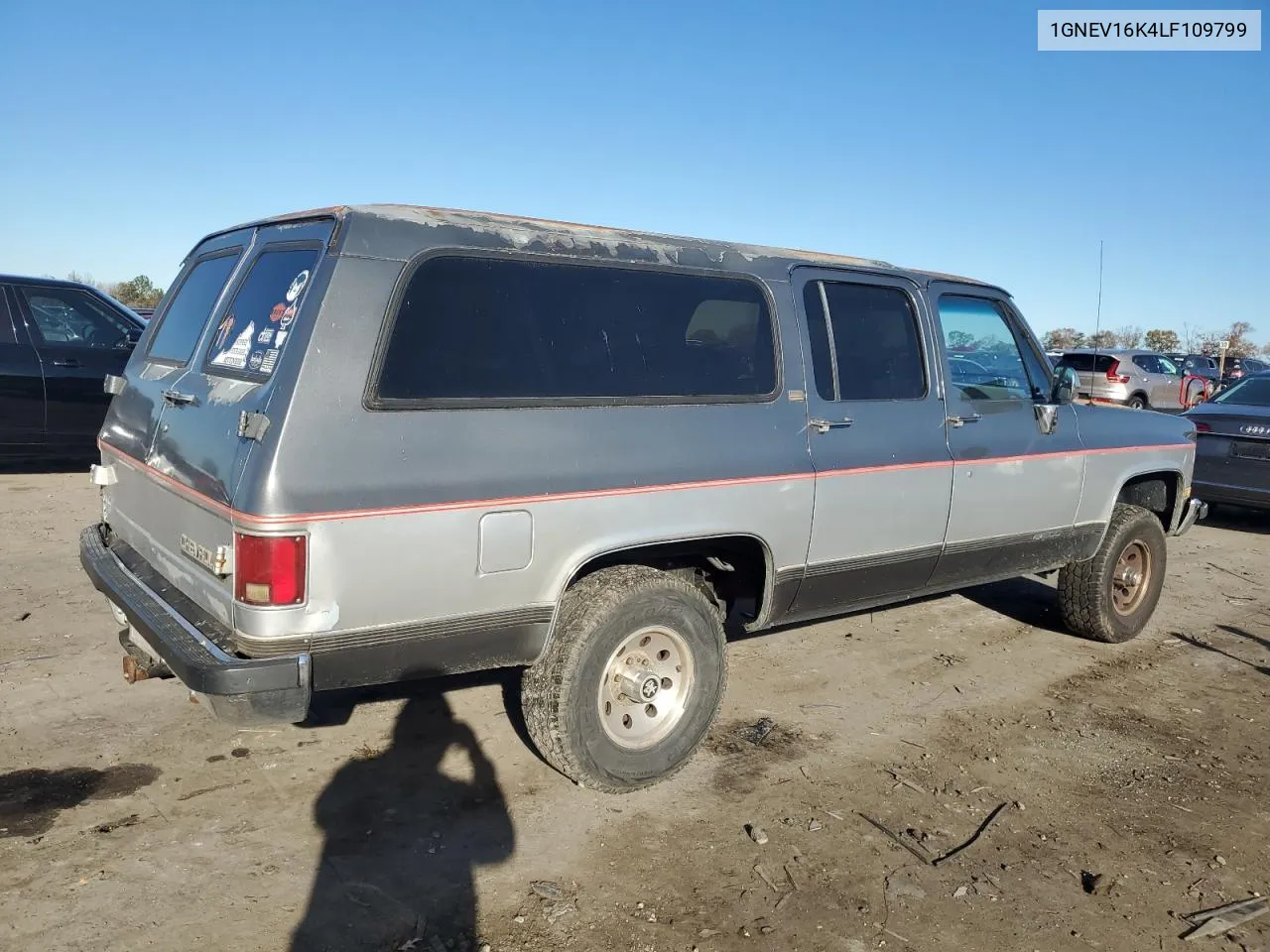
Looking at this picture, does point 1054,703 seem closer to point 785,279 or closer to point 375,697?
point 785,279

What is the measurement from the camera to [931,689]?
4.83m

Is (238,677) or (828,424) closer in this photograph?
(238,677)

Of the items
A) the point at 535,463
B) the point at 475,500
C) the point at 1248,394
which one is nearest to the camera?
the point at 475,500

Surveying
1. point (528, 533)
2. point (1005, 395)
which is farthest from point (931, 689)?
point (528, 533)

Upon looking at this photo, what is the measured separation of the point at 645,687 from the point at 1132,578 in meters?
3.62

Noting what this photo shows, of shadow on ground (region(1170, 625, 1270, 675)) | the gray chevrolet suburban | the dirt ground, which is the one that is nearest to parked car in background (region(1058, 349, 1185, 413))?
shadow on ground (region(1170, 625, 1270, 675))

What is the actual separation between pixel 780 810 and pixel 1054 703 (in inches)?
76.5

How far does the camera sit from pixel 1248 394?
9.23 meters

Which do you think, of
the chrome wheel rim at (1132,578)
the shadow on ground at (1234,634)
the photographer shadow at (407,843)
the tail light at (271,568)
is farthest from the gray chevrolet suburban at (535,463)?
the shadow on ground at (1234,634)

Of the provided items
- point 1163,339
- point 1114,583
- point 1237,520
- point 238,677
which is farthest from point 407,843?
point 1163,339

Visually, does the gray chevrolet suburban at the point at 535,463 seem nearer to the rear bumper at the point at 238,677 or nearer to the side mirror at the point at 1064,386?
the rear bumper at the point at 238,677

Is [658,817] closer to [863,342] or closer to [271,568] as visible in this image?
[271,568]

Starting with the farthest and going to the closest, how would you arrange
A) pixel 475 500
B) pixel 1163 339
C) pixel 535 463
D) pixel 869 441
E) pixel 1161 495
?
pixel 1163 339
pixel 1161 495
pixel 869 441
pixel 535 463
pixel 475 500

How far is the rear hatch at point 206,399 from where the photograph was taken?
2.92m
